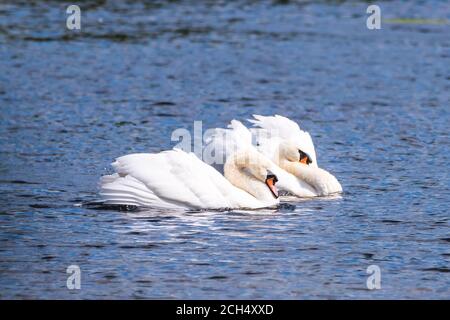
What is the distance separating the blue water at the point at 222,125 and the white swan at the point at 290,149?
46 cm

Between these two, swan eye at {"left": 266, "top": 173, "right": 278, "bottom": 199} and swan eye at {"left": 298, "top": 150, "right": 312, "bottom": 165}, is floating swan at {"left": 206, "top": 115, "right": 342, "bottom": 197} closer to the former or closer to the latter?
swan eye at {"left": 298, "top": 150, "right": 312, "bottom": 165}

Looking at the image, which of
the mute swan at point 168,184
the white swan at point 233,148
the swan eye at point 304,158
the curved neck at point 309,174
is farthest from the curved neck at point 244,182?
the swan eye at point 304,158

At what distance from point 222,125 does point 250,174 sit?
548 cm

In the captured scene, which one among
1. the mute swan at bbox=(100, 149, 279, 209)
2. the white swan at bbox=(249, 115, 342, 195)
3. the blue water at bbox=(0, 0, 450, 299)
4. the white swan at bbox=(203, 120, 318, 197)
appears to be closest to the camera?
the blue water at bbox=(0, 0, 450, 299)

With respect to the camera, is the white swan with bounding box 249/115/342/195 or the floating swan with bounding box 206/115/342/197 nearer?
the floating swan with bounding box 206/115/342/197

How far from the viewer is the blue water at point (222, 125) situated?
12.6 meters

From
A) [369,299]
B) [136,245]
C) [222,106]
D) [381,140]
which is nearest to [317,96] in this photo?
[222,106]

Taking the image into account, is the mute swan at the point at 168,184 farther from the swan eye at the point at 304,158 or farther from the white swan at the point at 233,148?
the swan eye at the point at 304,158

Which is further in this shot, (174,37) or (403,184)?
(174,37)

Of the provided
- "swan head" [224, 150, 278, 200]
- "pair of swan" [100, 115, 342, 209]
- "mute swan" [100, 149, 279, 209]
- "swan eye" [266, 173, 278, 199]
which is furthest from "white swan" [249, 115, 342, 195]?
"mute swan" [100, 149, 279, 209]

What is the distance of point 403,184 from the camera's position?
16828 mm

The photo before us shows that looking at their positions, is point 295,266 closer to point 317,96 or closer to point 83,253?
point 83,253

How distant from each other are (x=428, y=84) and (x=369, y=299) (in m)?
13.8

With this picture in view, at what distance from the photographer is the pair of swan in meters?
14.9
